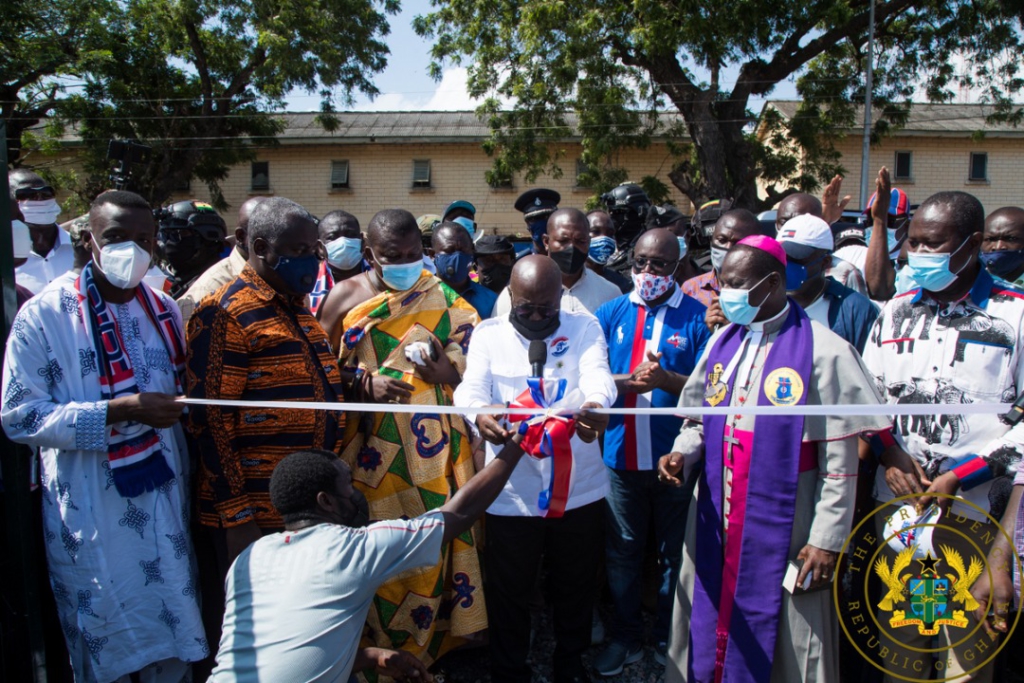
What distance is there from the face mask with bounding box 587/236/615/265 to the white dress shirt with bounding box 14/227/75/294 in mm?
3576

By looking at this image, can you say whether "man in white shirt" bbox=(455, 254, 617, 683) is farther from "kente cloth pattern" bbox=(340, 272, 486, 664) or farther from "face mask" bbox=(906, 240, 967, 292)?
"face mask" bbox=(906, 240, 967, 292)

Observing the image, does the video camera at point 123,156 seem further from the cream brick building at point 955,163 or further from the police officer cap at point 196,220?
the cream brick building at point 955,163

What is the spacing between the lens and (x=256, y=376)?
3305mm

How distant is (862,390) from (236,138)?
23508mm

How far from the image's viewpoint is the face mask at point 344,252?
5.11 m

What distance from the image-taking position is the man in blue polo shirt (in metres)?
4.14

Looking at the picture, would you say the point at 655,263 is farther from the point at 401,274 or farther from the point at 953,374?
the point at 953,374

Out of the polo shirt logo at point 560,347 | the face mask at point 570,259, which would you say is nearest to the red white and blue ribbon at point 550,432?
the polo shirt logo at point 560,347

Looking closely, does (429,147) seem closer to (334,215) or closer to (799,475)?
(334,215)

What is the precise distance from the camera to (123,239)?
3.28 metres

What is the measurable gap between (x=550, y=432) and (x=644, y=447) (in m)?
1.29

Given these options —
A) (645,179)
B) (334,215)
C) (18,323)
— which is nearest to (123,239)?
(18,323)

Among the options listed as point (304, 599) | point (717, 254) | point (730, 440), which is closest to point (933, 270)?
point (730, 440)

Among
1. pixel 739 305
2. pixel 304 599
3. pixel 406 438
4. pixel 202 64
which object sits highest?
pixel 202 64
